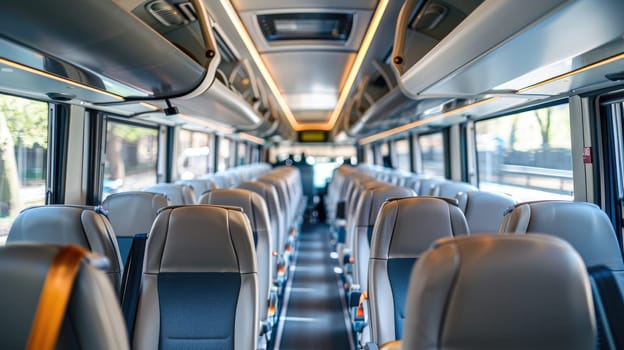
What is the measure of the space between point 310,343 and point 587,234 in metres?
2.87

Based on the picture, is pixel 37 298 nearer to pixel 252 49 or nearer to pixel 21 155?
pixel 21 155

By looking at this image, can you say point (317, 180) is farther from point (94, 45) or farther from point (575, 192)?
point (94, 45)

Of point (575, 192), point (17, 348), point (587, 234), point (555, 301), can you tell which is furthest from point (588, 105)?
point (17, 348)

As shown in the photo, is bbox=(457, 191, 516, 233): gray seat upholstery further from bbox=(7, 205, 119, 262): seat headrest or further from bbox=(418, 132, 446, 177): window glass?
bbox=(418, 132, 446, 177): window glass

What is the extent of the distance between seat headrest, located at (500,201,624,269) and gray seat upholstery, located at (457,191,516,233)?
140 centimetres

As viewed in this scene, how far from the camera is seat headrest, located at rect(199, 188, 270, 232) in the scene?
10.0 ft

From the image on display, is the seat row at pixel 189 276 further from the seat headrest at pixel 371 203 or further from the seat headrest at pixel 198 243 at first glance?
the seat headrest at pixel 371 203

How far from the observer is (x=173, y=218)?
194 centimetres

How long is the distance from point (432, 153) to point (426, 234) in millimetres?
6075

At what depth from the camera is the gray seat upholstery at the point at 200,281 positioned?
1.92 m

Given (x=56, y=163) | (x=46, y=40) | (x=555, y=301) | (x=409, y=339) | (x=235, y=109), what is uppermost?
(x=235, y=109)

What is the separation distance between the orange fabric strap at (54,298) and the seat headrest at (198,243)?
3.49 feet

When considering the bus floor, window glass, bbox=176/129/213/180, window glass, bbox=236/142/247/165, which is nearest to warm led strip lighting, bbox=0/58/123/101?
the bus floor

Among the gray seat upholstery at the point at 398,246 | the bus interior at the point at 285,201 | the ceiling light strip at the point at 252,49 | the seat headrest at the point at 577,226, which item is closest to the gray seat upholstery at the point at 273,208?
the bus interior at the point at 285,201
